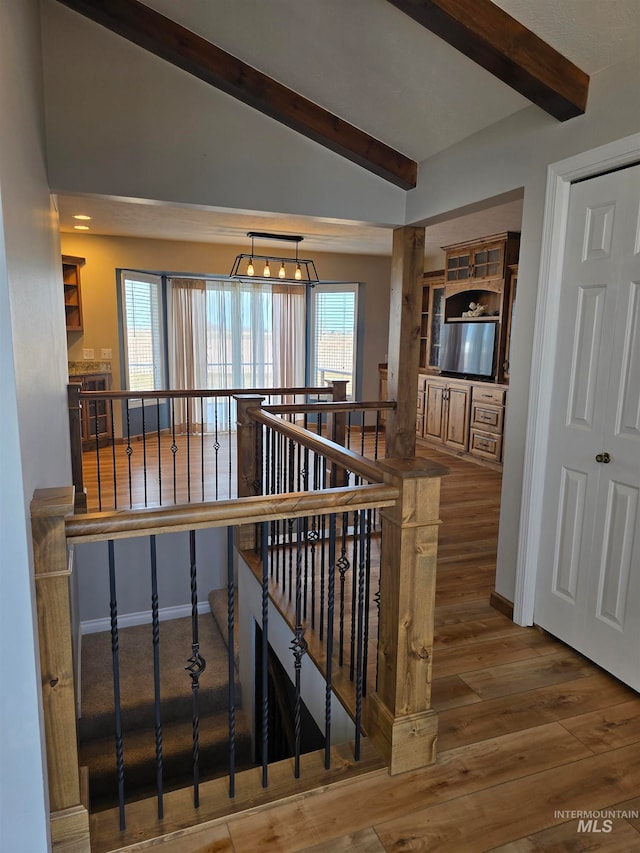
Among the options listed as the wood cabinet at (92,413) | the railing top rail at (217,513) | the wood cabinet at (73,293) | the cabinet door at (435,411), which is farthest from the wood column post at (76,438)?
the cabinet door at (435,411)

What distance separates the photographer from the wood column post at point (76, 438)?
3907mm

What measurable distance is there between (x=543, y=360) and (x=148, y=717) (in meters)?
3.65

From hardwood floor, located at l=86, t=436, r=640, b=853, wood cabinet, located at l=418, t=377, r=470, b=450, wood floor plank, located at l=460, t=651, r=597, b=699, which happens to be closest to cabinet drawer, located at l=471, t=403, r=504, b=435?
wood cabinet, located at l=418, t=377, r=470, b=450

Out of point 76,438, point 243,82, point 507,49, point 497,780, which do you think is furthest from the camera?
point 76,438

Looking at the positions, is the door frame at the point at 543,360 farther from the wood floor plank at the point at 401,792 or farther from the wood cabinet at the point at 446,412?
the wood cabinet at the point at 446,412

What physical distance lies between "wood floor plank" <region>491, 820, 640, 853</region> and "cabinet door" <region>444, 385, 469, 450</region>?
191 inches

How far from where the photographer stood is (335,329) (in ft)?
26.3

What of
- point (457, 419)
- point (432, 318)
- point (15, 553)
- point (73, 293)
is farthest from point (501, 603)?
point (73, 293)

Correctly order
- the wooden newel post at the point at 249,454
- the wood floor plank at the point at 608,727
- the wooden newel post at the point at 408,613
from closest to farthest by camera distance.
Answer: the wooden newel post at the point at 408,613 < the wood floor plank at the point at 608,727 < the wooden newel post at the point at 249,454

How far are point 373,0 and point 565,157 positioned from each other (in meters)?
1.06

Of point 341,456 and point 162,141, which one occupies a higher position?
point 162,141

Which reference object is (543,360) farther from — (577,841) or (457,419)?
(457,419)

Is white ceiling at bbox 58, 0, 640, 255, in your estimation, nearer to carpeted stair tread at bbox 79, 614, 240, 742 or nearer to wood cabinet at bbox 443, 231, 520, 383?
wood cabinet at bbox 443, 231, 520, 383

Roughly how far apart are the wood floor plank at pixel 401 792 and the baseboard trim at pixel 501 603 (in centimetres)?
76
